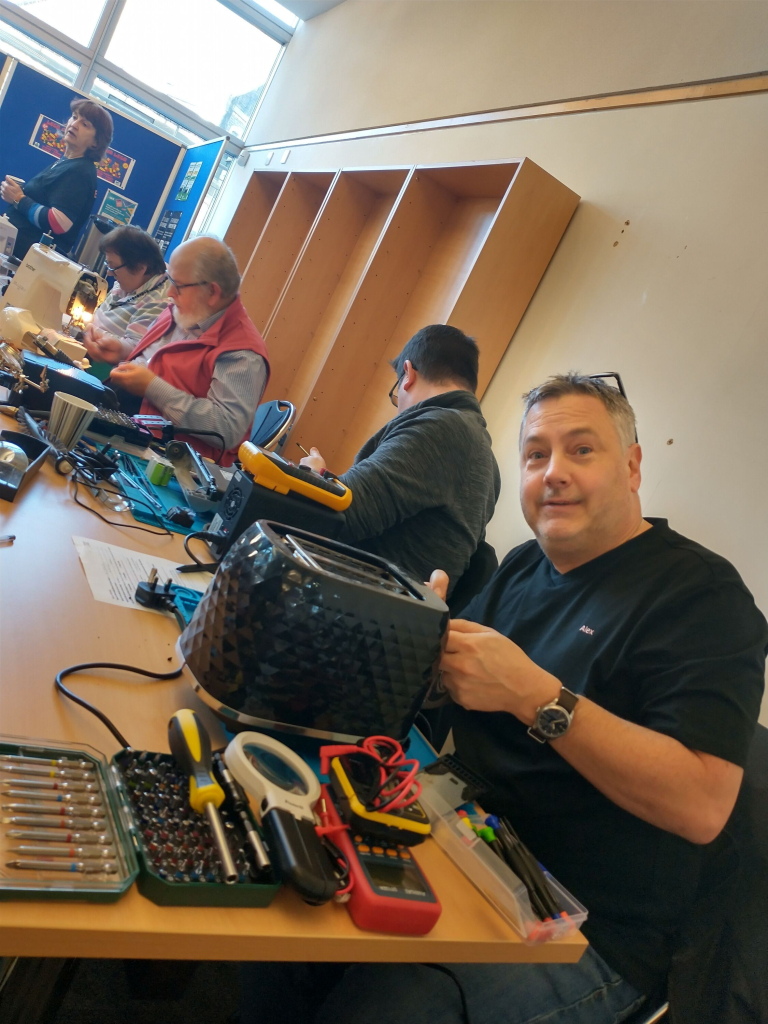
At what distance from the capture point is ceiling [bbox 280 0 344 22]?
537cm

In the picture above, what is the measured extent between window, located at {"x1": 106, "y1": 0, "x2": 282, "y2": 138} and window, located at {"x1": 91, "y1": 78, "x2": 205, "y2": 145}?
196 millimetres

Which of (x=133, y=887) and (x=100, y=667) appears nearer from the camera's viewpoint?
(x=133, y=887)

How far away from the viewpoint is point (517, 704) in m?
0.88

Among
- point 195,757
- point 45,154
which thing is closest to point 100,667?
point 195,757

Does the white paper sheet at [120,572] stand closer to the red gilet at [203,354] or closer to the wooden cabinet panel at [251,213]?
Answer: the red gilet at [203,354]

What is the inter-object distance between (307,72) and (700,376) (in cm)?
526

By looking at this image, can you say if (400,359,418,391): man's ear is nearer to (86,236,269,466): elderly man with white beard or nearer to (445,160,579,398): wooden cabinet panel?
(445,160,579,398): wooden cabinet panel

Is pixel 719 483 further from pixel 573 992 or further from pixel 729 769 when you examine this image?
pixel 573 992

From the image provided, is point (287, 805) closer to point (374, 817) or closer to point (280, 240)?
point (374, 817)

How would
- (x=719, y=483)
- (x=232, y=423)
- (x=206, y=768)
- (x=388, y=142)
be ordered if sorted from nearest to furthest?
(x=206, y=768), (x=719, y=483), (x=232, y=423), (x=388, y=142)

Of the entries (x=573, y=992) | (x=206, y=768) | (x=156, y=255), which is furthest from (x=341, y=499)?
(x=156, y=255)

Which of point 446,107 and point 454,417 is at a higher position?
point 446,107

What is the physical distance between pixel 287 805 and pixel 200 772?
0.09 meters

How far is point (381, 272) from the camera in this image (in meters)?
3.00
